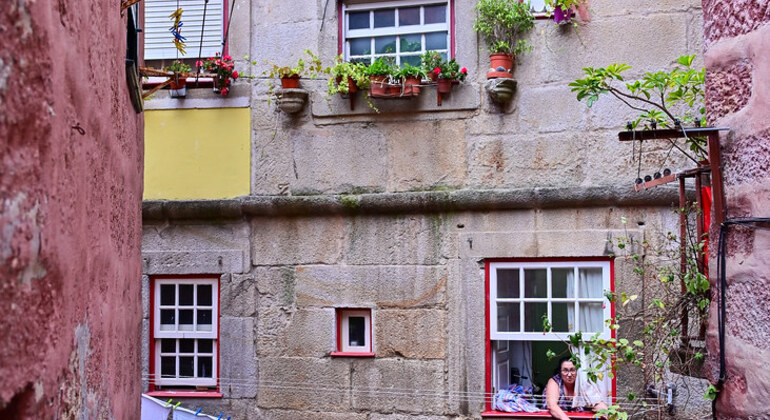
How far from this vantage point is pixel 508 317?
26.5 ft

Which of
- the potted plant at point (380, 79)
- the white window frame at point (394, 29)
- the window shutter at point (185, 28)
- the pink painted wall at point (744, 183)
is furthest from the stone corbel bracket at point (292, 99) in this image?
the pink painted wall at point (744, 183)

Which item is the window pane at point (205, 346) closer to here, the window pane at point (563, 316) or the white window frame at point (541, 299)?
the white window frame at point (541, 299)

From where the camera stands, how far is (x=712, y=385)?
10.6ft

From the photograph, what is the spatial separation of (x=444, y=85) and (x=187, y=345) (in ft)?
11.5

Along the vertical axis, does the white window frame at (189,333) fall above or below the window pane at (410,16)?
below

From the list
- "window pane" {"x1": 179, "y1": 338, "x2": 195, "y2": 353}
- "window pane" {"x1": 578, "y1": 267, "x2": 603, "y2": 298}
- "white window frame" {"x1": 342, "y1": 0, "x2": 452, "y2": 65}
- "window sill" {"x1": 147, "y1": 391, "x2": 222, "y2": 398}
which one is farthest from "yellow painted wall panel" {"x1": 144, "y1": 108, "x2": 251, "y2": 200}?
"window pane" {"x1": 578, "y1": 267, "x2": 603, "y2": 298}

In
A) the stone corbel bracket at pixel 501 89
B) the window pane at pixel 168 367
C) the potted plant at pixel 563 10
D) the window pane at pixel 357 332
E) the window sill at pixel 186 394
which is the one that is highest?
the potted plant at pixel 563 10

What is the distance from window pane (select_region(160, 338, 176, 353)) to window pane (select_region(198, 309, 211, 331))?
32 centimetres

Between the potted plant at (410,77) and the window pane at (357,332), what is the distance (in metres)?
2.13

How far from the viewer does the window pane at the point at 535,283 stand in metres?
8.02

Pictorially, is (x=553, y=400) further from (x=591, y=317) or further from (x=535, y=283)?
(x=535, y=283)

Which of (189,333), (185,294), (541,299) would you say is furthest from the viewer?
(185,294)

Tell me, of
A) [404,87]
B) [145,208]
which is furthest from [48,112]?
[145,208]

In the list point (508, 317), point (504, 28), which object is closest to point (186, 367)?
point (508, 317)
